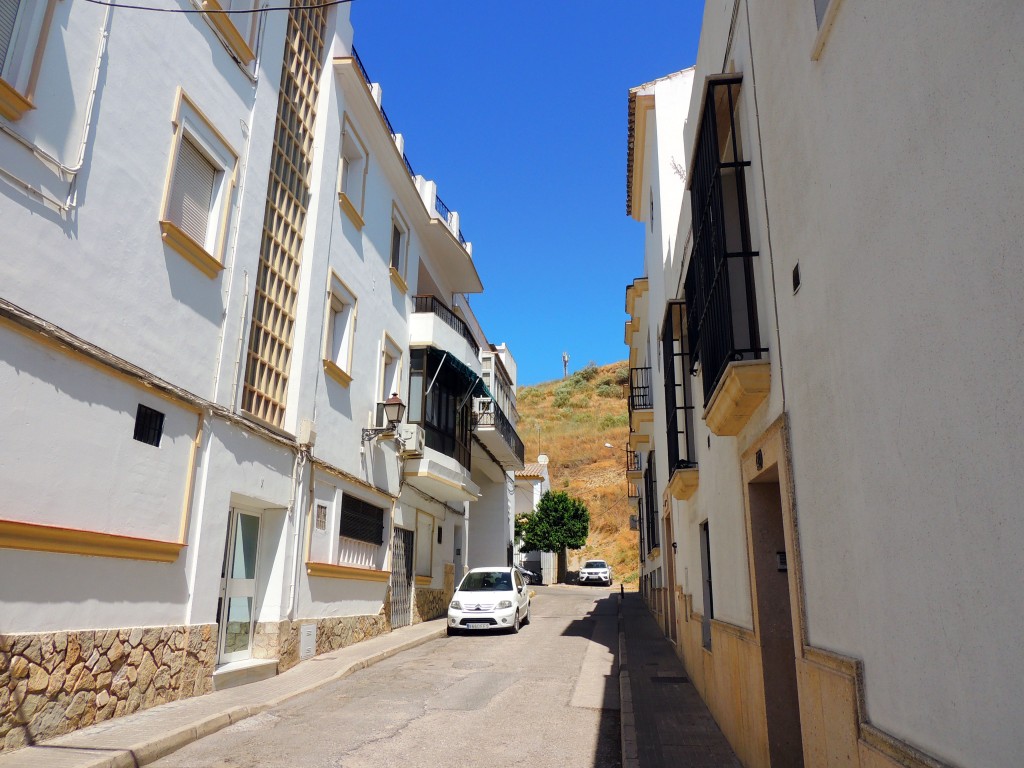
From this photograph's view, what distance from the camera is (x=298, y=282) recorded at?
11883 millimetres

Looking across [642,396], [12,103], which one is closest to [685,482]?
[12,103]

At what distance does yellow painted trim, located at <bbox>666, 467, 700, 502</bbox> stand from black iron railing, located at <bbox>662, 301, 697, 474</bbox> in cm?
16

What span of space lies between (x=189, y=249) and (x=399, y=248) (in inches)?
349

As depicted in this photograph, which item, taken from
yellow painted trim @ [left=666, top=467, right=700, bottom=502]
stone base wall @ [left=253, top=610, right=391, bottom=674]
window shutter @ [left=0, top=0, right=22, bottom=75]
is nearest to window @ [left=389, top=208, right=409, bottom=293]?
stone base wall @ [left=253, top=610, right=391, bottom=674]

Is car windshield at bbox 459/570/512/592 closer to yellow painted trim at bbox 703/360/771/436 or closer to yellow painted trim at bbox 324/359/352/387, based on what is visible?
yellow painted trim at bbox 324/359/352/387

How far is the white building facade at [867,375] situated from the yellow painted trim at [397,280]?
1031cm

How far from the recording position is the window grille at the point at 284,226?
1060cm

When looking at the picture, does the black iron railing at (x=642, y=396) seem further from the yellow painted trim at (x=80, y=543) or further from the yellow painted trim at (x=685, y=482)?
the yellow painted trim at (x=80, y=543)

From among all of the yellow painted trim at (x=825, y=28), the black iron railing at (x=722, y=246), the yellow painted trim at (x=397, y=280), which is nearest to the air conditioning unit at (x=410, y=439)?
the yellow painted trim at (x=397, y=280)

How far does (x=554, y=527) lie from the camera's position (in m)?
40.1

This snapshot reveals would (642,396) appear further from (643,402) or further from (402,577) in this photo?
(402,577)

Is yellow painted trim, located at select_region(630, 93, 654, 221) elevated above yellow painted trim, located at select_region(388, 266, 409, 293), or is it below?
above

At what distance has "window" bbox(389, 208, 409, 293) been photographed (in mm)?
16562

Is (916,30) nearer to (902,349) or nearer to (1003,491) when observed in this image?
(902,349)
